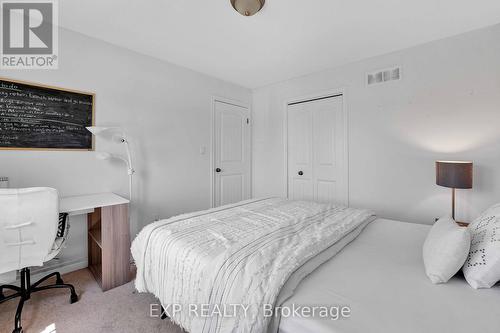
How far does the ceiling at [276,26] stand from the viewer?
74.0 inches

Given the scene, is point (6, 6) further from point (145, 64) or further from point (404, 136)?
point (404, 136)

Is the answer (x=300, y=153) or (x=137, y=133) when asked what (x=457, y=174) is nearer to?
(x=300, y=153)

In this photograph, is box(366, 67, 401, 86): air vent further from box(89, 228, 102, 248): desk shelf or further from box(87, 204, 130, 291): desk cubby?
box(89, 228, 102, 248): desk shelf

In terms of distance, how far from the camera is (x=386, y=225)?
1848 millimetres

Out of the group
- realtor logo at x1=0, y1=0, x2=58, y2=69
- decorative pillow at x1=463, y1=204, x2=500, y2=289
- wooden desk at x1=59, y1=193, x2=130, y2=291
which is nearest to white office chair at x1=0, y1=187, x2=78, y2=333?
wooden desk at x1=59, y1=193, x2=130, y2=291

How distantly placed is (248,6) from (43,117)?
216cm

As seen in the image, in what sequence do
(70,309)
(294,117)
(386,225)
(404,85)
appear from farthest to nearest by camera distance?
(294,117) → (404,85) → (386,225) → (70,309)

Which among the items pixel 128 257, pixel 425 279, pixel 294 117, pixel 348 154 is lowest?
pixel 128 257

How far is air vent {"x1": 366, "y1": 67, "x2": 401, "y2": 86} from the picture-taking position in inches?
104

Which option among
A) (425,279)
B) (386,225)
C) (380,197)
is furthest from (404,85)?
(425,279)

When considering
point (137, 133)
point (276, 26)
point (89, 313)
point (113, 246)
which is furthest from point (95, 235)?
point (276, 26)

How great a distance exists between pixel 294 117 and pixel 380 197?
1.74 meters

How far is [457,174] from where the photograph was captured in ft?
6.52

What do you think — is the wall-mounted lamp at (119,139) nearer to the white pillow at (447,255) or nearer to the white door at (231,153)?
the white door at (231,153)
